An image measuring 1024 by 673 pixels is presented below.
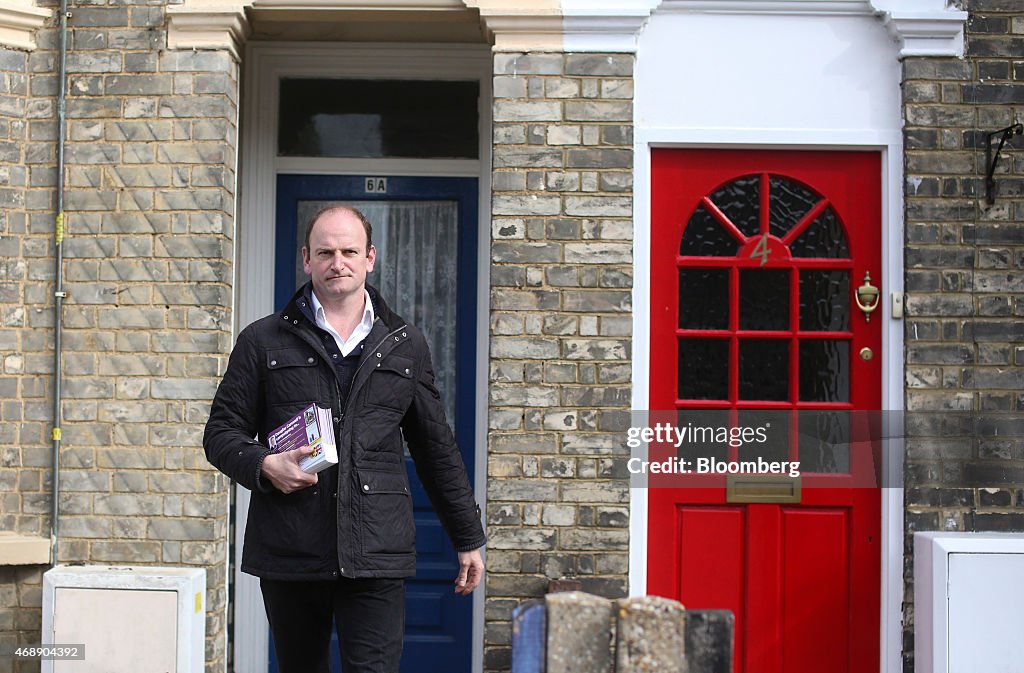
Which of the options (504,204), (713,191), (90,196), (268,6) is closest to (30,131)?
(90,196)

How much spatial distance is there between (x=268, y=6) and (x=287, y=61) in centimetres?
69

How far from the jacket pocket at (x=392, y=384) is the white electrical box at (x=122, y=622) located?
1.66 meters

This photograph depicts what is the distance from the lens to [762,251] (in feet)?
15.9

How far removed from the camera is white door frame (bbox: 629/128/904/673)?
15.6 ft

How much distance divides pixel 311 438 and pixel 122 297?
2.05m

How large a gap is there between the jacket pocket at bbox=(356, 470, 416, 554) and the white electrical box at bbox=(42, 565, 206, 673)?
158cm

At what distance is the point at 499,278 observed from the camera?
4.72 metres

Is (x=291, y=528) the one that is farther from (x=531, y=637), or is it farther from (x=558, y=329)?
(x=558, y=329)

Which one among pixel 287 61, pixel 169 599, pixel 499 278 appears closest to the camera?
pixel 169 599

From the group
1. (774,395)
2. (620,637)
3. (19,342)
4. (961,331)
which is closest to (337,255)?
(620,637)

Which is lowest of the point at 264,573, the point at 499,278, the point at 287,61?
the point at 264,573

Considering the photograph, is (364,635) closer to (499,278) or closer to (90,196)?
(499,278)

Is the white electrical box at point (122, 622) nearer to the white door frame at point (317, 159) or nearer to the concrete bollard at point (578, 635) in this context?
the white door frame at point (317, 159)

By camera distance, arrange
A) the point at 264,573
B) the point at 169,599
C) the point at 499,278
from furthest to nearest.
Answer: the point at 499,278 < the point at 169,599 < the point at 264,573
